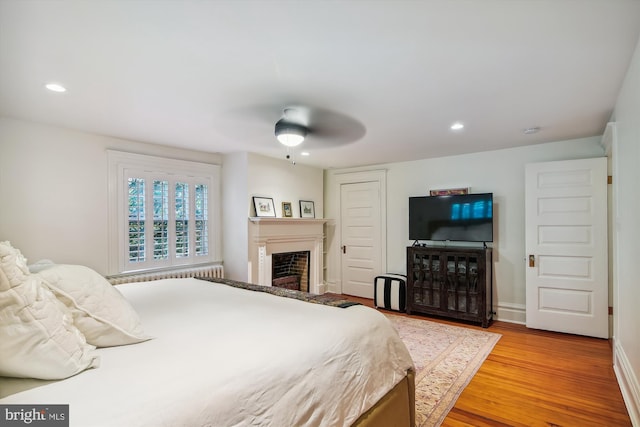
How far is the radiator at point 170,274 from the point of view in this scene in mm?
3791

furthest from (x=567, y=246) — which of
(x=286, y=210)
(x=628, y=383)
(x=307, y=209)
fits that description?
(x=286, y=210)

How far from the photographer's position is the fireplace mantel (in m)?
4.67

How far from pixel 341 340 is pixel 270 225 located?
11.0 ft

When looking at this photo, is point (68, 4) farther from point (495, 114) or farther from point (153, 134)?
point (495, 114)

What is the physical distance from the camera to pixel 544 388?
104 inches

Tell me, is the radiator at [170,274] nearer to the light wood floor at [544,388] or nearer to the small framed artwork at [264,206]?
the small framed artwork at [264,206]

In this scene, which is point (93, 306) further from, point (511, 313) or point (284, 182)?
point (511, 313)

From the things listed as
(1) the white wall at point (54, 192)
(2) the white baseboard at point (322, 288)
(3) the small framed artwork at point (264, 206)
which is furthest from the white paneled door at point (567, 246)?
(1) the white wall at point (54, 192)

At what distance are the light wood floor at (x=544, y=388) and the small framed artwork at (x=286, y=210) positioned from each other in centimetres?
340

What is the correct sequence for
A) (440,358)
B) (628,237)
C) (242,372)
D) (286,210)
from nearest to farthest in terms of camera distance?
(242,372), (628,237), (440,358), (286,210)

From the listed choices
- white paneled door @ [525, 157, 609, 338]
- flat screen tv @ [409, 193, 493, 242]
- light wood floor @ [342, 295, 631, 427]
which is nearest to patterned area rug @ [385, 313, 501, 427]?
light wood floor @ [342, 295, 631, 427]

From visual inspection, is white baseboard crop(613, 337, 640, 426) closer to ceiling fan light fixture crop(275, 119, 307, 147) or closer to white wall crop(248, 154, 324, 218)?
ceiling fan light fixture crop(275, 119, 307, 147)

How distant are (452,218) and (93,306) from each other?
14.4 feet

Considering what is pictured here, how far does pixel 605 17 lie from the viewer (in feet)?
5.40
